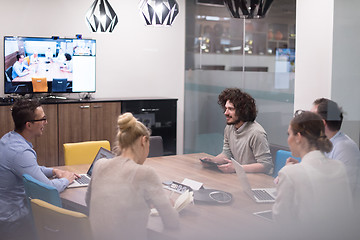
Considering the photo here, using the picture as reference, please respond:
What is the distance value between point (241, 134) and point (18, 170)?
4.62 ft

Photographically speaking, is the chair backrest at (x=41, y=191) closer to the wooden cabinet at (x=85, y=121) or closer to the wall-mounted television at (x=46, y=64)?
the wooden cabinet at (x=85, y=121)

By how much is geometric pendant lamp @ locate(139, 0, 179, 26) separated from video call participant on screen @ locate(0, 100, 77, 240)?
0.93m

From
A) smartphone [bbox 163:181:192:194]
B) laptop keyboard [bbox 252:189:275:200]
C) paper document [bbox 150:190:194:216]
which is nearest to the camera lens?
laptop keyboard [bbox 252:189:275:200]

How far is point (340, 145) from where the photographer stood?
135cm

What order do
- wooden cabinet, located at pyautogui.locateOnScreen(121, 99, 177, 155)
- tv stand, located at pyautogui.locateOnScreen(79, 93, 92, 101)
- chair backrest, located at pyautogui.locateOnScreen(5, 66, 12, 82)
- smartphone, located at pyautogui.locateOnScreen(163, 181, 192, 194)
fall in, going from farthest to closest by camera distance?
wooden cabinet, located at pyautogui.locateOnScreen(121, 99, 177, 155), tv stand, located at pyautogui.locateOnScreen(79, 93, 92, 101), chair backrest, located at pyautogui.locateOnScreen(5, 66, 12, 82), smartphone, located at pyautogui.locateOnScreen(163, 181, 192, 194)

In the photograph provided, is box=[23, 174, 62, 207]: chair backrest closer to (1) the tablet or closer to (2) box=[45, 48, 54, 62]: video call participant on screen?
(1) the tablet

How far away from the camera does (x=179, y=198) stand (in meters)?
2.02

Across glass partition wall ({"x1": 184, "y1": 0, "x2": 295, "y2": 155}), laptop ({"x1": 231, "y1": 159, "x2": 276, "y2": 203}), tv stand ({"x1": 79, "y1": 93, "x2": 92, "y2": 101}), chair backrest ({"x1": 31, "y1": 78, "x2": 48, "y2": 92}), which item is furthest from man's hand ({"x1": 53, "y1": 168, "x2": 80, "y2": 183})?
tv stand ({"x1": 79, "y1": 93, "x2": 92, "y2": 101})

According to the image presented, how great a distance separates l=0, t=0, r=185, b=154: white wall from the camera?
16.2 ft

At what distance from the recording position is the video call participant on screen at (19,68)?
474 cm

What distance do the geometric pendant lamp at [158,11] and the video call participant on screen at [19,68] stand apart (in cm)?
213

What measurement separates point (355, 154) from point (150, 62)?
14.7 ft

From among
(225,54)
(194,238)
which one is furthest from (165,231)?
(225,54)

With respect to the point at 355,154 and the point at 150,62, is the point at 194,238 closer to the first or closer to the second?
the point at 355,154
